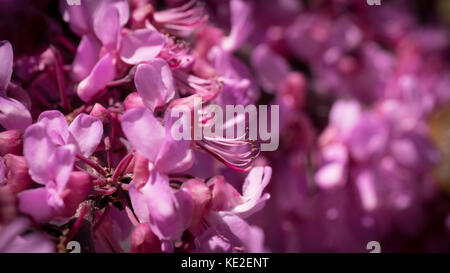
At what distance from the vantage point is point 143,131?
429mm

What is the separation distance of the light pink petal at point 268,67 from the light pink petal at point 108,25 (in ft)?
1.24

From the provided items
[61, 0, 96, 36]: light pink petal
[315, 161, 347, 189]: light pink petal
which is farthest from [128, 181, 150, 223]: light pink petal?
[315, 161, 347, 189]: light pink petal

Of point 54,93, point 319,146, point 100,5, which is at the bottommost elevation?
point 319,146

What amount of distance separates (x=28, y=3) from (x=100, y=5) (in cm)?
14

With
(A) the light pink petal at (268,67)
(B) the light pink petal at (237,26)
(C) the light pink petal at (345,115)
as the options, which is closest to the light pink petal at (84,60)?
(B) the light pink petal at (237,26)

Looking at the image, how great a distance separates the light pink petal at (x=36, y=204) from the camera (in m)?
0.40

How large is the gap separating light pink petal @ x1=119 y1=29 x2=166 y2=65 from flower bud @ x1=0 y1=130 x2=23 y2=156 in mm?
136

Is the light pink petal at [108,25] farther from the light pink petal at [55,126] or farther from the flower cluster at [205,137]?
the light pink petal at [55,126]

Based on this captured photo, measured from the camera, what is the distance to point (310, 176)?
3.01 ft

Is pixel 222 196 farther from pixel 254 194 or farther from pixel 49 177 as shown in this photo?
pixel 49 177

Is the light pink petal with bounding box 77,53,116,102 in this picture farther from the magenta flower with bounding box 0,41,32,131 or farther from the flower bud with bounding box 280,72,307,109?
the flower bud with bounding box 280,72,307,109

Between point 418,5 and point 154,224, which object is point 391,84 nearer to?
point 418,5

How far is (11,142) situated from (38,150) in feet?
0.17
